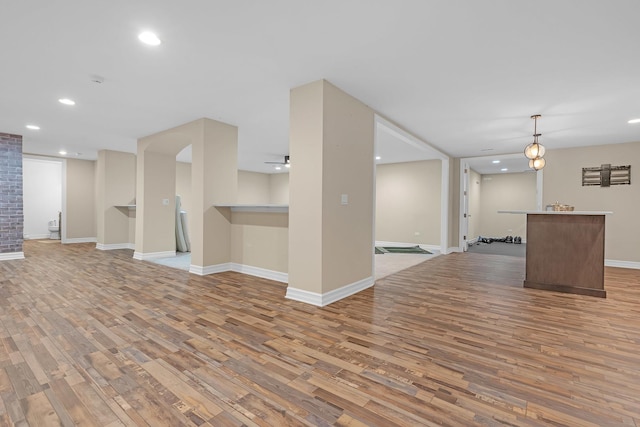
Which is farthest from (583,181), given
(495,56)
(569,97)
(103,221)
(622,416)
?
(103,221)

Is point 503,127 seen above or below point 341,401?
above

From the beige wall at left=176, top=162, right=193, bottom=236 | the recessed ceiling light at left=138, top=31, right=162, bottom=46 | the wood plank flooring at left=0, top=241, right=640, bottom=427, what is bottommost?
the wood plank flooring at left=0, top=241, right=640, bottom=427

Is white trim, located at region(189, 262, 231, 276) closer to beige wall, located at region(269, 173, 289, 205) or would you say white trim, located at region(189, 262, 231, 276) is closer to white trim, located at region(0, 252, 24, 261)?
white trim, located at region(0, 252, 24, 261)

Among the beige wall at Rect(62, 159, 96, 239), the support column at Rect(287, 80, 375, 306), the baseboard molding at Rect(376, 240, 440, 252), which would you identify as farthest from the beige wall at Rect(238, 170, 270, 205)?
the support column at Rect(287, 80, 375, 306)

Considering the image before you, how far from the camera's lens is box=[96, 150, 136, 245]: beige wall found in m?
7.41

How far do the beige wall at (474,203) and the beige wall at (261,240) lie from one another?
306 inches

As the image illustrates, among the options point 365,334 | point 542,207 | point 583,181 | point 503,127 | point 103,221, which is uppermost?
point 503,127

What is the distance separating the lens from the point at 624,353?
7.41 ft

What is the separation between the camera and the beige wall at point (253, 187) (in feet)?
37.8

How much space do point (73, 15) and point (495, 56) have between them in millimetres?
3506

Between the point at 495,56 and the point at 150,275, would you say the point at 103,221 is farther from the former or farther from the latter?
the point at 495,56

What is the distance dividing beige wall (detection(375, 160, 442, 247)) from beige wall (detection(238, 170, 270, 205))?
5.10m

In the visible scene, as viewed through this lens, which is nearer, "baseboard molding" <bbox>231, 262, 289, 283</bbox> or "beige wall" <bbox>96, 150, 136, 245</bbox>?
"baseboard molding" <bbox>231, 262, 289, 283</bbox>

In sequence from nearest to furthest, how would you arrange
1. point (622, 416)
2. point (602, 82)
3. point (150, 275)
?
point (622, 416)
point (602, 82)
point (150, 275)
